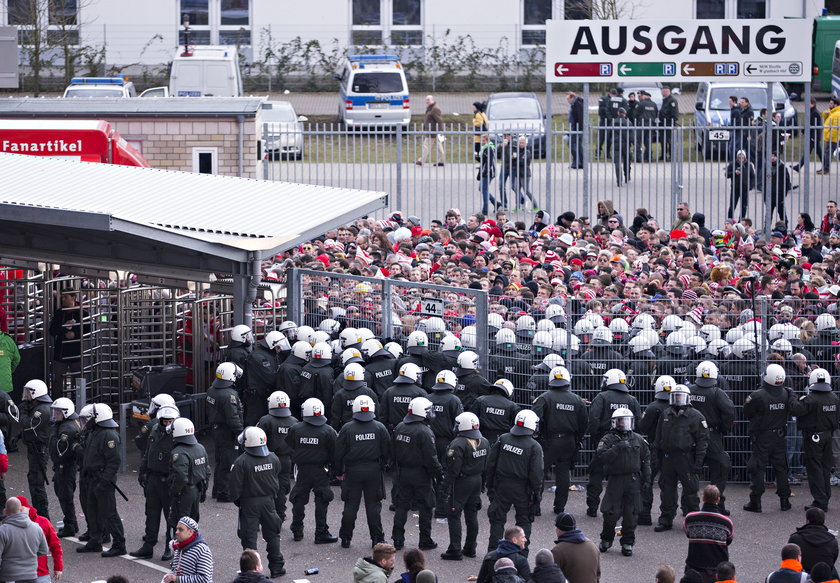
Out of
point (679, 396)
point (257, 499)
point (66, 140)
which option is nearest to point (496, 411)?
point (679, 396)

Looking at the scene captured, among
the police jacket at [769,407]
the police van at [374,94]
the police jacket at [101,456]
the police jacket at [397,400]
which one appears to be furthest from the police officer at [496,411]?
the police van at [374,94]

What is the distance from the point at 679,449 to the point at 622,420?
3.03ft

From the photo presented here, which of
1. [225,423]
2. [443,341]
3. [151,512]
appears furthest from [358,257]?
[151,512]

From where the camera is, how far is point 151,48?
43.9m

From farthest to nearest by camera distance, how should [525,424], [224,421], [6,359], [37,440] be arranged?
[6,359]
[224,421]
[37,440]
[525,424]

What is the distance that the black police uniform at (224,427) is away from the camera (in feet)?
50.7

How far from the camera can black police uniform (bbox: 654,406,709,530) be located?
14.6m

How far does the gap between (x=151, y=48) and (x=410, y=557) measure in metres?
35.0

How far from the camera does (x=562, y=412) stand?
15062mm

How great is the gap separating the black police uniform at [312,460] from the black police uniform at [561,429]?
2284 mm

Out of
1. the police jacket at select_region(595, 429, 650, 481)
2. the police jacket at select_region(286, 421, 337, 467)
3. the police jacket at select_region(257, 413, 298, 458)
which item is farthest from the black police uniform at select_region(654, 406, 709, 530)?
the police jacket at select_region(257, 413, 298, 458)

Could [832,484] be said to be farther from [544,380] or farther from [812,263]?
[812,263]

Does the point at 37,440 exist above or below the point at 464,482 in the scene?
above

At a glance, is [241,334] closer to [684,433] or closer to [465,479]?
[465,479]
